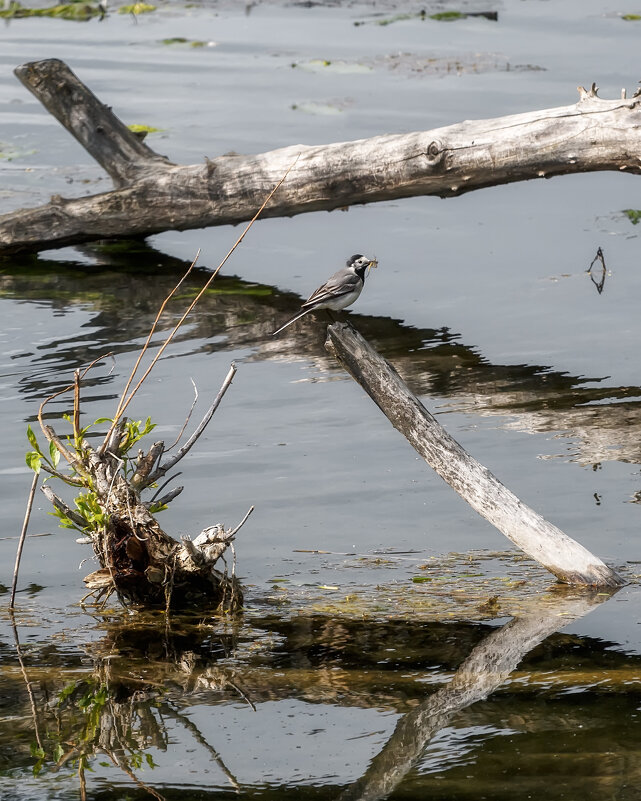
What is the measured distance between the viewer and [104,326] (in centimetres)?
1025

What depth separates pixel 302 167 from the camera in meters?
10.3

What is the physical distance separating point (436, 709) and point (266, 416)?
3.78m

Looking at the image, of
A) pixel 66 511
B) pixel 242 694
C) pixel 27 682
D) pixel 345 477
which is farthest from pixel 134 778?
pixel 345 477

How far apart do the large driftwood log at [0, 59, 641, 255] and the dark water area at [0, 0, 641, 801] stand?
2.16 feet

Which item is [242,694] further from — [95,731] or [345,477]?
[345,477]

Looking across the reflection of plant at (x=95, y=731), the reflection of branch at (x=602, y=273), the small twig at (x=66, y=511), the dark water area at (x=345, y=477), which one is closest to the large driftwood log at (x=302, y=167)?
the dark water area at (x=345, y=477)

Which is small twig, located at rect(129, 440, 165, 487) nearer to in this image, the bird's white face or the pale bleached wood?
the bird's white face

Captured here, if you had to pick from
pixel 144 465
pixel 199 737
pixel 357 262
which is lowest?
pixel 199 737

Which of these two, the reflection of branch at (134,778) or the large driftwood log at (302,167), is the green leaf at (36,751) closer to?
the reflection of branch at (134,778)

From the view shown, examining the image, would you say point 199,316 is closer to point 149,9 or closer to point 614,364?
point 614,364

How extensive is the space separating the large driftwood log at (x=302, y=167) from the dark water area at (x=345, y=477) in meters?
0.66

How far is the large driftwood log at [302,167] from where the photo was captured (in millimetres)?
9094

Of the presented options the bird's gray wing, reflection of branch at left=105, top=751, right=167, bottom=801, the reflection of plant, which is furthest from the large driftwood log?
reflection of branch at left=105, top=751, right=167, bottom=801

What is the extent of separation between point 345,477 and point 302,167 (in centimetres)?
366
